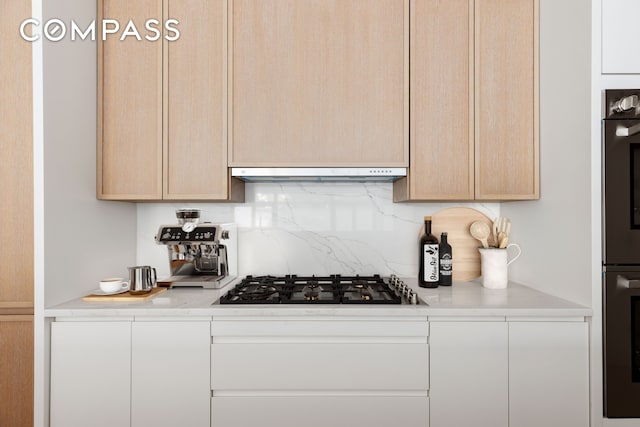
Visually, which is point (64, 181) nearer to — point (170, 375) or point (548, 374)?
point (170, 375)

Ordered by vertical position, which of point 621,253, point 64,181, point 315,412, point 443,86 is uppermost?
point 443,86

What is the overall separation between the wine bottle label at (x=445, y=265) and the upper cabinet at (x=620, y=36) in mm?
1076

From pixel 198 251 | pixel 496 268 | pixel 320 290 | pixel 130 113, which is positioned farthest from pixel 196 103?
pixel 496 268

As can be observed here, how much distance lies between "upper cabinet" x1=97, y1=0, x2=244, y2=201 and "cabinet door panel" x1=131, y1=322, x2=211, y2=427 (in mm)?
666

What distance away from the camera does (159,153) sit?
1863 mm

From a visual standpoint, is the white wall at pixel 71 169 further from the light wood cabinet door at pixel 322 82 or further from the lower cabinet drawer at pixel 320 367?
the lower cabinet drawer at pixel 320 367

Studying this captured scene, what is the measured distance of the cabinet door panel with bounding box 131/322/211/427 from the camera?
1.54 m

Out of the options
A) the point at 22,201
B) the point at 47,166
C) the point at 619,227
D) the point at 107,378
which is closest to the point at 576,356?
the point at 619,227

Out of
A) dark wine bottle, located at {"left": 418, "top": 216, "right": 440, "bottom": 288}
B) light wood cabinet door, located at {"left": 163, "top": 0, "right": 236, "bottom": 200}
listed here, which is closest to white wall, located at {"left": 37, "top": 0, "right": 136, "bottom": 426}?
light wood cabinet door, located at {"left": 163, "top": 0, "right": 236, "bottom": 200}

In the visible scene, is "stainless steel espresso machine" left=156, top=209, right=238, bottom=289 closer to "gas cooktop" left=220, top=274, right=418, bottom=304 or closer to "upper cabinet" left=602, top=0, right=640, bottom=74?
"gas cooktop" left=220, top=274, right=418, bottom=304

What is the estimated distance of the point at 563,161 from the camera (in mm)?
1677

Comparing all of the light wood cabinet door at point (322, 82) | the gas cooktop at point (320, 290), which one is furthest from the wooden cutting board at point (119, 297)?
the light wood cabinet door at point (322, 82)

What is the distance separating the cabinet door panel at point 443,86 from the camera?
6.08ft

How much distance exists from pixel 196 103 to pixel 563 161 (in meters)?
1.76
